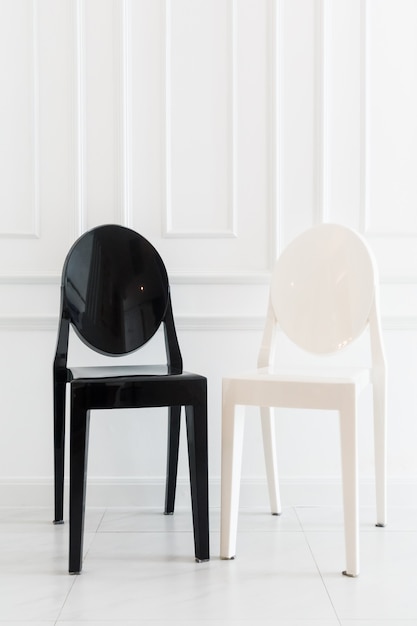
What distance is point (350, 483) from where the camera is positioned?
1.73m

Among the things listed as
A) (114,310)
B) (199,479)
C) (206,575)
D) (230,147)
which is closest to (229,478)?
(199,479)

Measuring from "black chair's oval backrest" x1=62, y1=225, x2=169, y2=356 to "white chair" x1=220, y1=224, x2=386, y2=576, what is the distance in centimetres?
37

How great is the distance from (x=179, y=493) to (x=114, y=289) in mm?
709

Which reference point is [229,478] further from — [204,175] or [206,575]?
[204,175]

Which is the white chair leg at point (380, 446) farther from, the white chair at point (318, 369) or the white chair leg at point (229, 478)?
the white chair leg at point (229, 478)

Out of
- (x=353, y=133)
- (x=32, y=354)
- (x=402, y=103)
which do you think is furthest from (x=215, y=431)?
(x=402, y=103)

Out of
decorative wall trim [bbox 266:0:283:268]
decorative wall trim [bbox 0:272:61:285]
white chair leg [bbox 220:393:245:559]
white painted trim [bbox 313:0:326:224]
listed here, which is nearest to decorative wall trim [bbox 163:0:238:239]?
decorative wall trim [bbox 266:0:283:268]

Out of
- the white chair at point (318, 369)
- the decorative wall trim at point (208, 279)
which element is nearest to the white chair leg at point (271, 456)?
the white chair at point (318, 369)

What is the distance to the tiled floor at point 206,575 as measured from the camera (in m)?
1.51

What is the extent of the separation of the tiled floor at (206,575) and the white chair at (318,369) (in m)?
0.10

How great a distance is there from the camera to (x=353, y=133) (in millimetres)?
2389

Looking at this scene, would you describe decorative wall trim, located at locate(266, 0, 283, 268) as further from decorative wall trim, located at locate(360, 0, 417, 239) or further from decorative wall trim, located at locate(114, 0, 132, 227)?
decorative wall trim, located at locate(114, 0, 132, 227)

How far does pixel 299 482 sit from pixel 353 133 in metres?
1.18

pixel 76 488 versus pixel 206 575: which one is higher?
pixel 76 488
